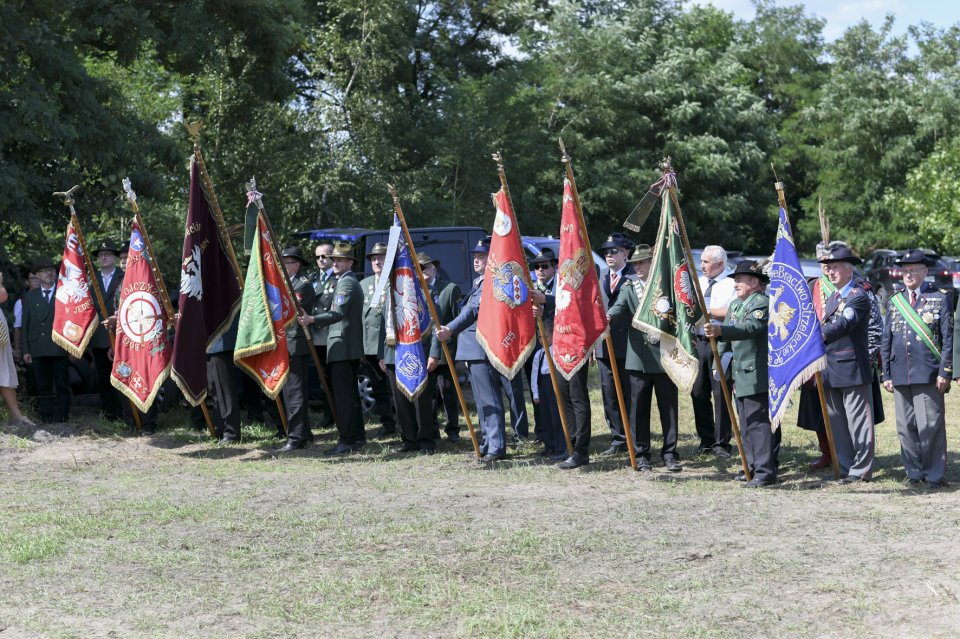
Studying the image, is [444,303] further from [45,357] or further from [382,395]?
[45,357]

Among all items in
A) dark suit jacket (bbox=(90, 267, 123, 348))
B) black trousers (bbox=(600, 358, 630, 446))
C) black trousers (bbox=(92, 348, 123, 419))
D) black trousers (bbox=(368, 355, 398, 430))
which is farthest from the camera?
black trousers (bbox=(92, 348, 123, 419))

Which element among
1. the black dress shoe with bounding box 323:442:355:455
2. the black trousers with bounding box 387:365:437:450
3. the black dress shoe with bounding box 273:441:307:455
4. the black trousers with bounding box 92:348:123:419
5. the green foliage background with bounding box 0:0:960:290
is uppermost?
the green foliage background with bounding box 0:0:960:290

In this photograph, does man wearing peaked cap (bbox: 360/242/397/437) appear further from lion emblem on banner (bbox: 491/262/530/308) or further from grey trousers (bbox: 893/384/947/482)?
grey trousers (bbox: 893/384/947/482)

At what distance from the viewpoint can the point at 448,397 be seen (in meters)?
11.7

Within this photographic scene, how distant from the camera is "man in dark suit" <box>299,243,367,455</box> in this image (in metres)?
10.7

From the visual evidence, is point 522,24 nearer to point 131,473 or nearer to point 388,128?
point 388,128

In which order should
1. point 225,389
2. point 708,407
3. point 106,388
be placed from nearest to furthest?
point 708,407
point 225,389
point 106,388

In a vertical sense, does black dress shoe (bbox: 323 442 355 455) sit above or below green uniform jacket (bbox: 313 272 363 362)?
below

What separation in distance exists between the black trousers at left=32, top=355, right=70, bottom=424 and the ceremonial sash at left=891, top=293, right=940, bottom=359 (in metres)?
8.45

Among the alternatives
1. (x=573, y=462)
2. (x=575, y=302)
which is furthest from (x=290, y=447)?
(x=575, y=302)

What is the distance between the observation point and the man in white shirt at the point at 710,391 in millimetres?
10227

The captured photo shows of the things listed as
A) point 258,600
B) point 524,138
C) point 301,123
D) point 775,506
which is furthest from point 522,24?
point 258,600

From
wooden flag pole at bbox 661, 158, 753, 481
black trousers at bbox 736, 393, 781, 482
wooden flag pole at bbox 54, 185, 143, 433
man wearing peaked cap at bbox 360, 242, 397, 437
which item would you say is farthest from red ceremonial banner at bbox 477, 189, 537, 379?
wooden flag pole at bbox 54, 185, 143, 433

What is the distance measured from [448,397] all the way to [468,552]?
4.98m
